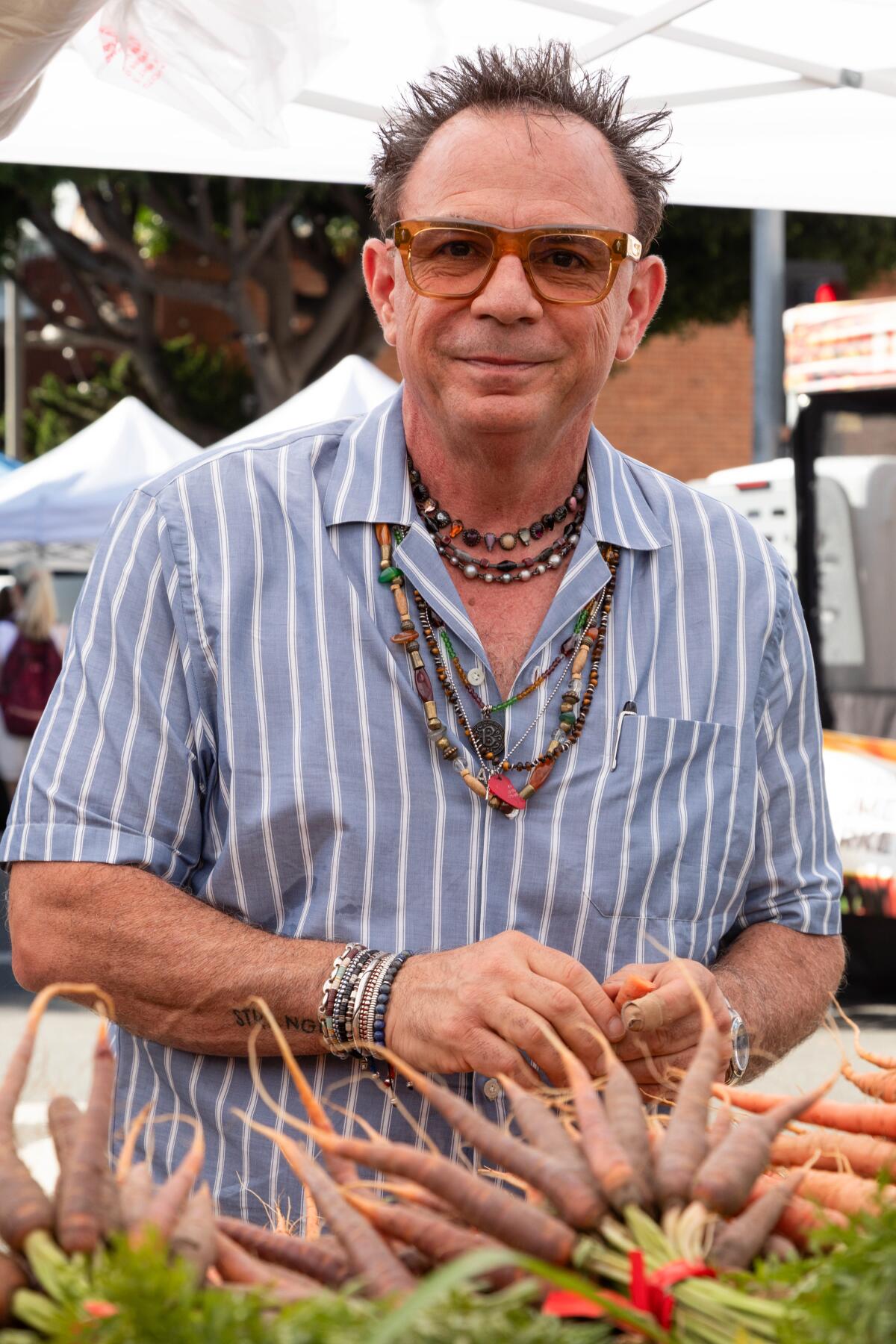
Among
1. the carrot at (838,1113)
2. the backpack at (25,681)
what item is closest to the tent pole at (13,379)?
the backpack at (25,681)

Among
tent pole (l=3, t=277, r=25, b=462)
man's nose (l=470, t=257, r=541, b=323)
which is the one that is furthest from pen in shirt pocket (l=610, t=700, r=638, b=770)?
tent pole (l=3, t=277, r=25, b=462)

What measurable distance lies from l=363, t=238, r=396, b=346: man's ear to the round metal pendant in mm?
569

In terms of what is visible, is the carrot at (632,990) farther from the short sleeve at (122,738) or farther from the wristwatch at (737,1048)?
the short sleeve at (122,738)

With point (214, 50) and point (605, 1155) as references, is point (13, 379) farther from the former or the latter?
point (605, 1155)

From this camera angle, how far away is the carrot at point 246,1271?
129 cm

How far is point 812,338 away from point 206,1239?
26.3 ft

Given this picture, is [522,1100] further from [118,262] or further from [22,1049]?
[118,262]

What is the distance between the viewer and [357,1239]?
51.8 inches

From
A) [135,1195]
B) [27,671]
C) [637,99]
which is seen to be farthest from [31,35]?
[27,671]

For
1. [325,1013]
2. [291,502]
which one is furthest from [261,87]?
[325,1013]

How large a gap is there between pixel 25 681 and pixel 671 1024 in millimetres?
9989

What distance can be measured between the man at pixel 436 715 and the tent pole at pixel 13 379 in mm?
23478

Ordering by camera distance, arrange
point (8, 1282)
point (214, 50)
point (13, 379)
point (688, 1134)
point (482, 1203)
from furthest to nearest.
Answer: point (13, 379), point (214, 50), point (688, 1134), point (482, 1203), point (8, 1282)

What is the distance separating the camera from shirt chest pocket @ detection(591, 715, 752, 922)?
216 cm
